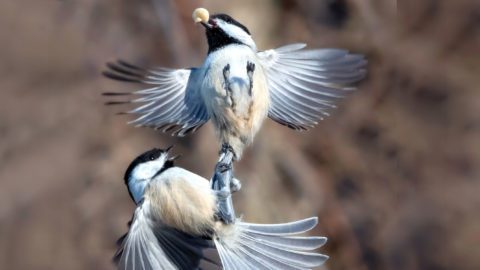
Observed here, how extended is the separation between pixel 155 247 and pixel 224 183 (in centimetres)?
28

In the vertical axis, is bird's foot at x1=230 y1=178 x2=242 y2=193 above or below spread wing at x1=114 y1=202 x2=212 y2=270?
above

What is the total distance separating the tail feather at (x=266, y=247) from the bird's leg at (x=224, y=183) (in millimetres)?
39

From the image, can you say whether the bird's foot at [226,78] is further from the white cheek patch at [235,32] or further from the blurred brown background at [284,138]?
the blurred brown background at [284,138]

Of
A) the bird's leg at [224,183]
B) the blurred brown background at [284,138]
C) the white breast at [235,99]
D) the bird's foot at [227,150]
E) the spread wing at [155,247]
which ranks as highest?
the blurred brown background at [284,138]

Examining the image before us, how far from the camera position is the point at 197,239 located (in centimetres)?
259

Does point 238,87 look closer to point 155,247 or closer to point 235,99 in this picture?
point 235,99

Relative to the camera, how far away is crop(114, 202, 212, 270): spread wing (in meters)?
2.52

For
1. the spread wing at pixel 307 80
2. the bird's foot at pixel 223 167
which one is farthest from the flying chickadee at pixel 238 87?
the bird's foot at pixel 223 167

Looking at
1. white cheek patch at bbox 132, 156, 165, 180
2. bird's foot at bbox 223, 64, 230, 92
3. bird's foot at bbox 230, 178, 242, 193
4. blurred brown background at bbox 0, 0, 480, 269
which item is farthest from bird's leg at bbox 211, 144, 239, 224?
blurred brown background at bbox 0, 0, 480, 269

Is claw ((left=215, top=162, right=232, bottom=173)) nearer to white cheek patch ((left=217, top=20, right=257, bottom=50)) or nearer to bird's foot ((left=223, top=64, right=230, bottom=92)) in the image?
bird's foot ((left=223, top=64, right=230, bottom=92))

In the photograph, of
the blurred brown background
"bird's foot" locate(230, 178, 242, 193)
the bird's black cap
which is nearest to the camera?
"bird's foot" locate(230, 178, 242, 193)

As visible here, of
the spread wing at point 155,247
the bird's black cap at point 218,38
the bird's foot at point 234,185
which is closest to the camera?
the bird's foot at point 234,185

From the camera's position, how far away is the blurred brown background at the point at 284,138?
5297 mm

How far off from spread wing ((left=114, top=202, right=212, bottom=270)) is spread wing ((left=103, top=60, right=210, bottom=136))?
257 mm
